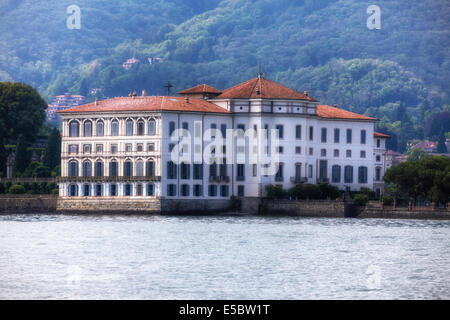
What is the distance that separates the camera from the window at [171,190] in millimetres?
120500

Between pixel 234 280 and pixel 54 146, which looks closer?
pixel 234 280

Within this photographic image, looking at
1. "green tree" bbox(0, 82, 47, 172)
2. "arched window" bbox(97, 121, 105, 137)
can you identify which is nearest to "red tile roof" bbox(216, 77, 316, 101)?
"arched window" bbox(97, 121, 105, 137)

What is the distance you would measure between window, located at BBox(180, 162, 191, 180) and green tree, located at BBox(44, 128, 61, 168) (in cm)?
2469

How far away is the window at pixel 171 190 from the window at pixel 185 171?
1.23 meters

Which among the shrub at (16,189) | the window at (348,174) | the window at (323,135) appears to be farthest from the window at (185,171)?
the window at (348,174)

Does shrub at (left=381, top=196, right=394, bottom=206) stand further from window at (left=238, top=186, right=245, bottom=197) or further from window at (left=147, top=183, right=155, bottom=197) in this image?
window at (left=147, top=183, right=155, bottom=197)

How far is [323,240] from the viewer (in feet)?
274

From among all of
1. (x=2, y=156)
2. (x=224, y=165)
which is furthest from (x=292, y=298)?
(x=2, y=156)

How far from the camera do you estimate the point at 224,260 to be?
227ft

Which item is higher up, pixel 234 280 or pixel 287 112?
pixel 287 112
